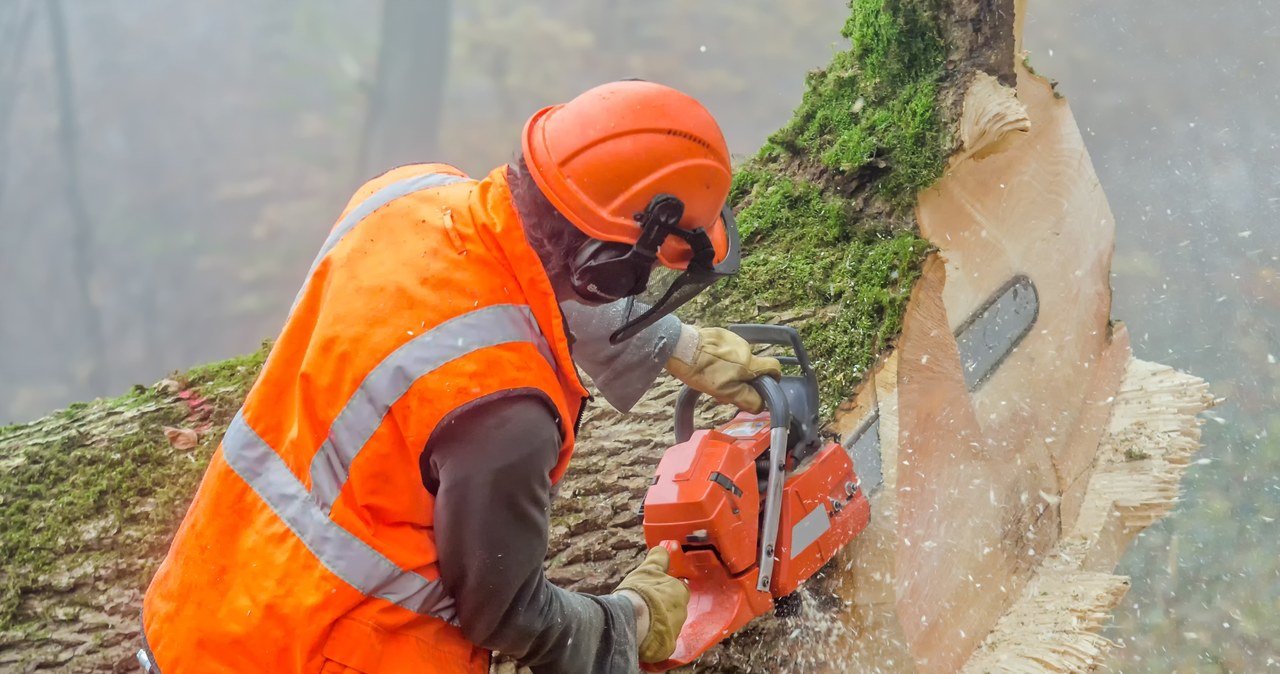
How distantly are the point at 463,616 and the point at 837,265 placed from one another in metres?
1.83

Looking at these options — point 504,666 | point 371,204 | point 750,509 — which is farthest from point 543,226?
point 504,666

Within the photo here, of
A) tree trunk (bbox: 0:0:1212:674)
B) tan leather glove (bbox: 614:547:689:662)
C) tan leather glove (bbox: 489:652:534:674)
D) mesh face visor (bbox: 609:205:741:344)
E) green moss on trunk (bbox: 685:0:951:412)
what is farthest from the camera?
green moss on trunk (bbox: 685:0:951:412)

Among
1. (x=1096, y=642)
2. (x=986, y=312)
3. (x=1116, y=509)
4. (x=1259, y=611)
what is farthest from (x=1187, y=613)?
(x=986, y=312)

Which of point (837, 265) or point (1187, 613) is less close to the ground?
point (837, 265)

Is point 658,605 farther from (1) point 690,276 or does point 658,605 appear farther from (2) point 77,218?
(2) point 77,218

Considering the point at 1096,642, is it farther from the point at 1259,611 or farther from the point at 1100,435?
the point at 1259,611

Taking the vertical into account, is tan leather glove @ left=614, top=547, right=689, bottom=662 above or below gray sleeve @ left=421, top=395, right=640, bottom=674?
below

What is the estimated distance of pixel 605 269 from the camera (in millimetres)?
1631

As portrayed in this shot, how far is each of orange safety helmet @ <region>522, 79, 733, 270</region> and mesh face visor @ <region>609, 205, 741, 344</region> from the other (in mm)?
106

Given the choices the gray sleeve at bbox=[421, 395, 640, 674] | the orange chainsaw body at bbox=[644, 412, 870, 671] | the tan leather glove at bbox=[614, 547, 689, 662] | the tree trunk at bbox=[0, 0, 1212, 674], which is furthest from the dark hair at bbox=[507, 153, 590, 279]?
the tree trunk at bbox=[0, 0, 1212, 674]

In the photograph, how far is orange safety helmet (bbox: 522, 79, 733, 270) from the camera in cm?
160

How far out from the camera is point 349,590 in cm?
152

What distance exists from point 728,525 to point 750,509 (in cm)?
9

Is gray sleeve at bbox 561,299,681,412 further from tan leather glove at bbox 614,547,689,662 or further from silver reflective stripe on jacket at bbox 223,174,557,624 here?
silver reflective stripe on jacket at bbox 223,174,557,624
